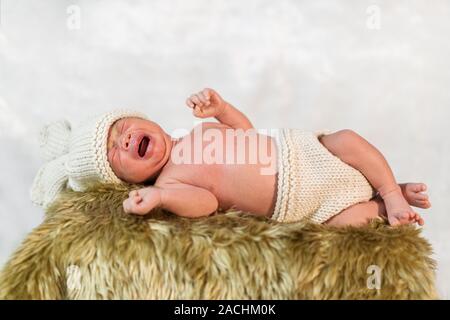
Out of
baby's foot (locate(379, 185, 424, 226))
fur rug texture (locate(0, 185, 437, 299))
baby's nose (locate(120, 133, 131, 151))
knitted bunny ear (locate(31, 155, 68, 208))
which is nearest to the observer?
fur rug texture (locate(0, 185, 437, 299))

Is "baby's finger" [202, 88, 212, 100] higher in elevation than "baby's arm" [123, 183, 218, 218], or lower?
higher

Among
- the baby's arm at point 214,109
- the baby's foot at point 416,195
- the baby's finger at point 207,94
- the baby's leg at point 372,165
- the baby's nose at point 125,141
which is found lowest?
the baby's foot at point 416,195

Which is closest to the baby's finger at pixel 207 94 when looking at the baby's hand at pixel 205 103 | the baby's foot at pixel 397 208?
the baby's hand at pixel 205 103

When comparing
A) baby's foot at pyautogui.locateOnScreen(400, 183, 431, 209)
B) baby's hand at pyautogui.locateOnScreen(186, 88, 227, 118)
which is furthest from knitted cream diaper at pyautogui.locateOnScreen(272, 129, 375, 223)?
baby's hand at pyautogui.locateOnScreen(186, 88, 227, 118)

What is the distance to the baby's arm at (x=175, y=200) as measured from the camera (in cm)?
125

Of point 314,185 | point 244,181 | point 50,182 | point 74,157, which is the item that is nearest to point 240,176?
point 244,181

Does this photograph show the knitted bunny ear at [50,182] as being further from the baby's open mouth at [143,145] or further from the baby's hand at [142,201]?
the baby's hand at [142,201]

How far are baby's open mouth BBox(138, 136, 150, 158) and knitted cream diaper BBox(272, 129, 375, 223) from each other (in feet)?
1.09

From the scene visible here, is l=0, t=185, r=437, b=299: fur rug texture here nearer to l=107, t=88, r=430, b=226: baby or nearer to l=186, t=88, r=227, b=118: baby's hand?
l=107, t=88, r=430, b=226: baby

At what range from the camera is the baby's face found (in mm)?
1471

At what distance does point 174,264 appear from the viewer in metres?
1.17

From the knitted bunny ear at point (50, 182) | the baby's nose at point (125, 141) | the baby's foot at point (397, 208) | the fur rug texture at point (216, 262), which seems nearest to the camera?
the fur rug texture at point (216, 262)

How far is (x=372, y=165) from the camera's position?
145 cm

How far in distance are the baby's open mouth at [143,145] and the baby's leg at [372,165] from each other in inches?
18.4
